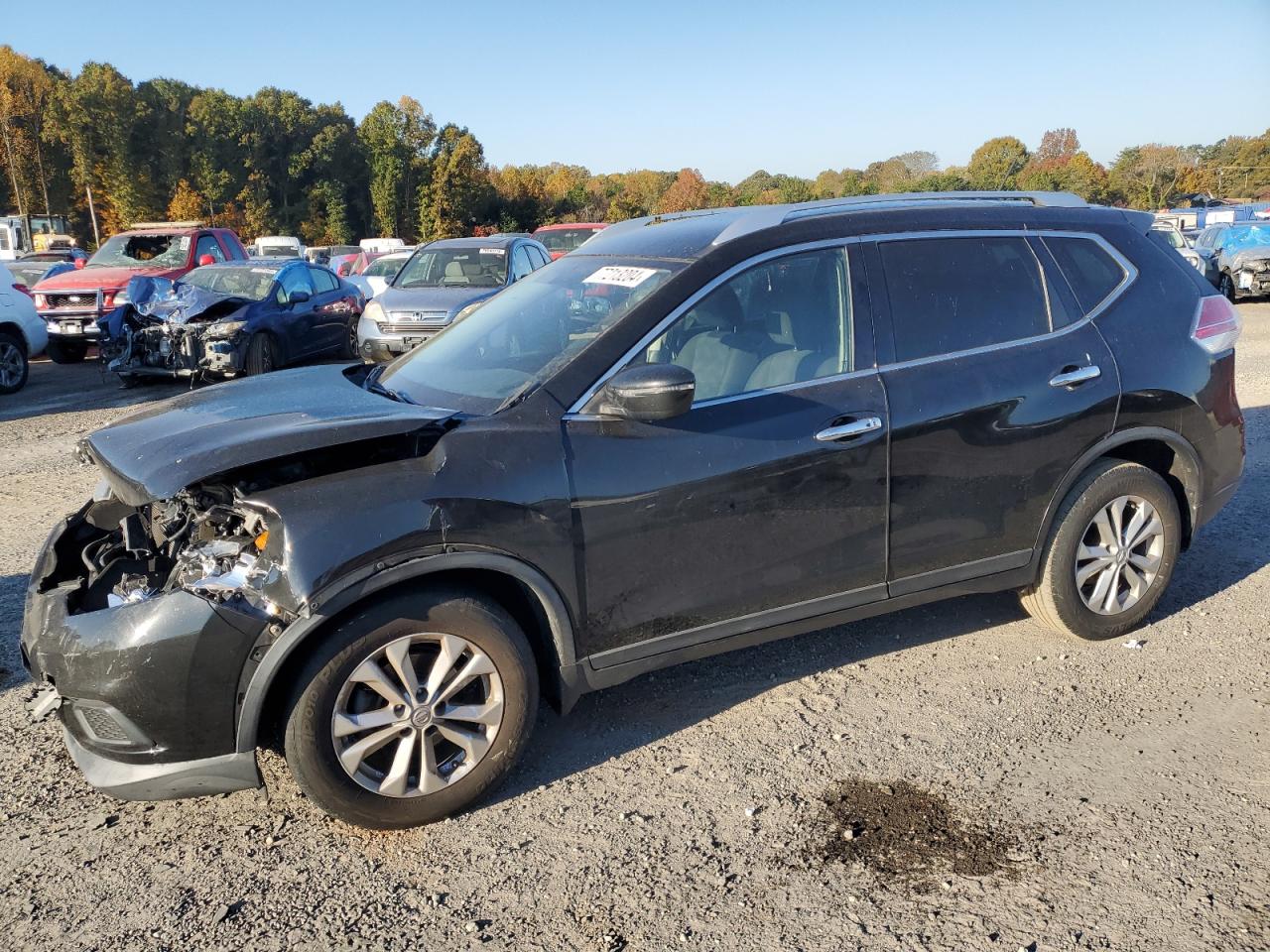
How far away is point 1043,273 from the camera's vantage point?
4238 mm

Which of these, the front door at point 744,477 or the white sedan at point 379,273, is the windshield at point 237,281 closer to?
the white sedan at point 379,273

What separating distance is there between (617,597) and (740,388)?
0.89 meters

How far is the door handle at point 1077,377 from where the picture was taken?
4066 millimetres

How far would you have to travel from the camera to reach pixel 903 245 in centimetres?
398

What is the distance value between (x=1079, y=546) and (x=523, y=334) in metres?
2.53

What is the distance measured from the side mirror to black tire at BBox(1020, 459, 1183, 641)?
1930 mm

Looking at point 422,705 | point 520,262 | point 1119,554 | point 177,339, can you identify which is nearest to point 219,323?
point 177,339

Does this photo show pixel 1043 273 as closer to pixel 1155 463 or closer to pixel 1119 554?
pixel 1155 463

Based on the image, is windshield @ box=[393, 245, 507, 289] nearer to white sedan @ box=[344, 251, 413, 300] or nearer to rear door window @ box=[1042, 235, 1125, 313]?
white sedan @ box=[344, 251, 413, 300]

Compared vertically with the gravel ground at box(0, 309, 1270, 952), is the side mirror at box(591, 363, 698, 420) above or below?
above

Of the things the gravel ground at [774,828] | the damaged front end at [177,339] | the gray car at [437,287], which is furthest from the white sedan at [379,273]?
the gravel ground at [774,828]

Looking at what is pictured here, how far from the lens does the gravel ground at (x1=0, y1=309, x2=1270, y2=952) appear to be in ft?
8.99

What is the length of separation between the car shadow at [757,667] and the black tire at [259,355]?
31.7 feet

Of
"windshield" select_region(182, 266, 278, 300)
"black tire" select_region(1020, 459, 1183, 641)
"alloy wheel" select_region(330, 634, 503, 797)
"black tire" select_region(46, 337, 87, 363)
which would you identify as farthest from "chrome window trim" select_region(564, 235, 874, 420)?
"black tire" select_region(46, 337, 87, 363)
